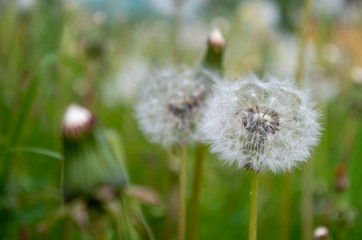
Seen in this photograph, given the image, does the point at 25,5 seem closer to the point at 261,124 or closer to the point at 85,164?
the point at 85,164

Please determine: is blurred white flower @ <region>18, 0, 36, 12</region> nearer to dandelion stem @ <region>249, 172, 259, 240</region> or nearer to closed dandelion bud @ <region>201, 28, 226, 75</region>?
closed dandelion bud @ <region>201, 28, 226, 75</region>

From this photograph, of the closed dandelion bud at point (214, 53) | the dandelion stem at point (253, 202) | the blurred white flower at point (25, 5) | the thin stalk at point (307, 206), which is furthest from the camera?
the blurred white flower at point (25, 5)

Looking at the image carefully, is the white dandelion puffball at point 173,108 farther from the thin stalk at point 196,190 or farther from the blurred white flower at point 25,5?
the blurred white flower at point 25,5

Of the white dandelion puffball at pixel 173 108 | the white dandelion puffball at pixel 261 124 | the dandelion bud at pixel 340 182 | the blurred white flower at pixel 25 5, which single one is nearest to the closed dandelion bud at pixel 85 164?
the white dandelion puffball at pixel 261 124

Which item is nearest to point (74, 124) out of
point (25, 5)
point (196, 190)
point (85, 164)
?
point (85, 164)

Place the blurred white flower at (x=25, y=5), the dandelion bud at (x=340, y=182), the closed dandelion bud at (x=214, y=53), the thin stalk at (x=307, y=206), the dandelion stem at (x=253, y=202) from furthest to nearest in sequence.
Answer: the blurred white flower at (x=25, y=5)
the thin stalk at (x=307, y=206)
the dandelion bud at (x=340, y=182)
the closed dandelion bud at (x=214, y=53)
the dandelion stem at (x=253, y=202)

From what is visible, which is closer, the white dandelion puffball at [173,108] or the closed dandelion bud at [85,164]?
the closed dandelion bud at [85,164]

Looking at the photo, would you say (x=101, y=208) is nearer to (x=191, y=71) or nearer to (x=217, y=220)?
(x=191, y=71)

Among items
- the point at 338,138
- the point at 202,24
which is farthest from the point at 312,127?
the point at 202,24
